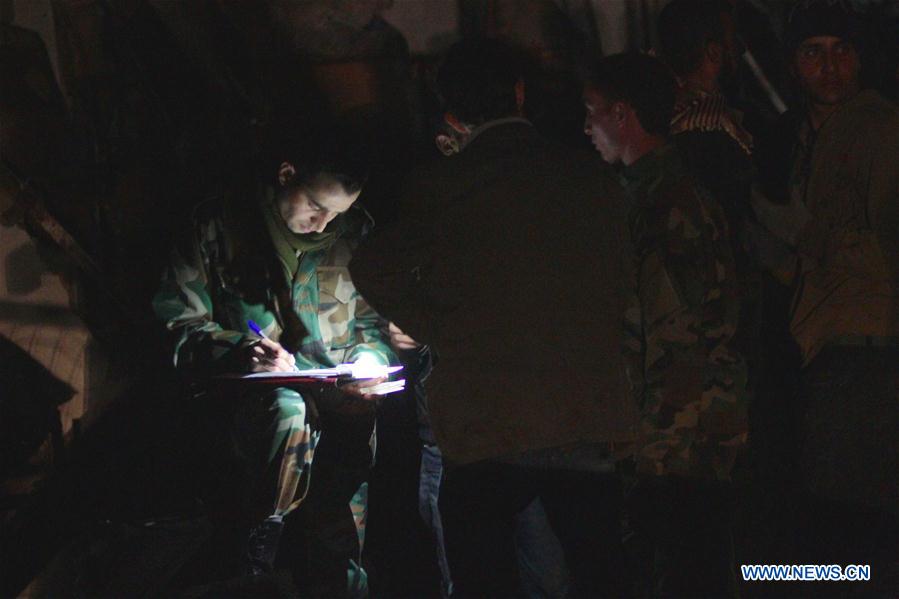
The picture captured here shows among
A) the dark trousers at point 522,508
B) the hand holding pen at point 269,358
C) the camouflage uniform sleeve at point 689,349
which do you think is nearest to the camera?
the dark trousers at point 522,508

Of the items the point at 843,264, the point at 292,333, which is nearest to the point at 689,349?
the point at 843,264

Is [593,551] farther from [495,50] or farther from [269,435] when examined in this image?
[495,50]

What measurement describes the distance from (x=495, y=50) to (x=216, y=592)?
2.20m

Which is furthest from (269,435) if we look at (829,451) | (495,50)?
(829,451)

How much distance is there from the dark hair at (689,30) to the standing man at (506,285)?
47.6 inches

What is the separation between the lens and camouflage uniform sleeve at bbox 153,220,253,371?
3.44 metres

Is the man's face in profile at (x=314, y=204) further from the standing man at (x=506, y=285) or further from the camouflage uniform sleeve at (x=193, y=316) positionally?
the standing man at (x=506, y=285)

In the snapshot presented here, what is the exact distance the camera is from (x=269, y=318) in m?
3.65

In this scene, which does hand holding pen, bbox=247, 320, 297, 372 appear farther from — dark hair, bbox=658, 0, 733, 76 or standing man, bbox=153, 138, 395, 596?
dark hair, bbox=658, 0, 733, 76

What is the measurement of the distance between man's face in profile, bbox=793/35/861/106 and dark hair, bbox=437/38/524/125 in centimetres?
157

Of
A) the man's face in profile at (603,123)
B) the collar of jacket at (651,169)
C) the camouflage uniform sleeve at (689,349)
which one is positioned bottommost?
the camouflage uniform sleeve at (689,349)

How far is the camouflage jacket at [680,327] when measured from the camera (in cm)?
307

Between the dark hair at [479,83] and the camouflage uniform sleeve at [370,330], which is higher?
the dark hair at [479,83]

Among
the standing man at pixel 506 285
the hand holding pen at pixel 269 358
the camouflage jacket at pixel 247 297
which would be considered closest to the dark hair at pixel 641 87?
the standing man at pixel 506 285
